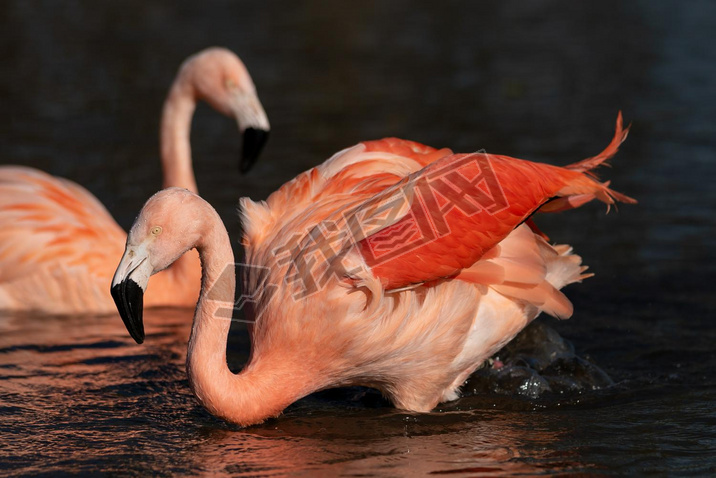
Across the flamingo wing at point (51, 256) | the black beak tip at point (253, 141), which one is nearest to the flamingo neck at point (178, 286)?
the flamingo wing at point (51, 256)

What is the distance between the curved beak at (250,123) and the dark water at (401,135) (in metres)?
1.20

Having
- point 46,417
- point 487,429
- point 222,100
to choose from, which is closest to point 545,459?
point 487,429

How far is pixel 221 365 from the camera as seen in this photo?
177 inches

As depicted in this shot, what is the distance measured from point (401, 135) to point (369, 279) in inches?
Result: 237

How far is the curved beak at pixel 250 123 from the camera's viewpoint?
696 cm

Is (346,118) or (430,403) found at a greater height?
(346,118)

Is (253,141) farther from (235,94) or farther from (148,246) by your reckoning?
(148,246)

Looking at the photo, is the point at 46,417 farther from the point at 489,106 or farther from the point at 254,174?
the point at 489,106

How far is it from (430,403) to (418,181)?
45.5 inches

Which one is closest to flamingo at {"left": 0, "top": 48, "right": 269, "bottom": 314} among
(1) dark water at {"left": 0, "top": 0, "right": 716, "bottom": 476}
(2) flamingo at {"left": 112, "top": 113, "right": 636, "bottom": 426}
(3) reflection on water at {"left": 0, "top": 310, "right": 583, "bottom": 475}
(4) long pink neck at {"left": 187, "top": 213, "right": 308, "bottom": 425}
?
(1) dark water at {"left": 0, "top": 0, "right": 716, "bottom": 476}

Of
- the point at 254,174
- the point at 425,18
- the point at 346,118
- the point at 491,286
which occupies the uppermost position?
the point at 425,18

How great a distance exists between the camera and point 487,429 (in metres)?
4.84

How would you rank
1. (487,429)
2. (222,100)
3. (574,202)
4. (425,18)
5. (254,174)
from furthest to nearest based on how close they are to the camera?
(425,18) < (254,174) < (222,100) < (574,202) < (487,429)

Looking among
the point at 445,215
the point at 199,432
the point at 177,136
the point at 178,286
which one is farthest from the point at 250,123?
the point at 199,432
